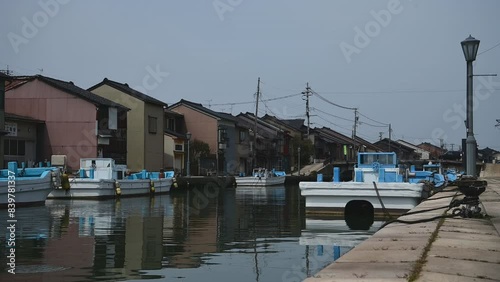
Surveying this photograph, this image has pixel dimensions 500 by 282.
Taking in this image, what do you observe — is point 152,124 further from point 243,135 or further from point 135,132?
point 243,135

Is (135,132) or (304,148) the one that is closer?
(135,132)

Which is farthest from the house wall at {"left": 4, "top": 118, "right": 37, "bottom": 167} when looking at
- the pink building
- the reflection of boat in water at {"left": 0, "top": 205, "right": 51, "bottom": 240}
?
the reflection of boat in water at {"left": 0, "top": 205, "right": 51, "bottom": 240}

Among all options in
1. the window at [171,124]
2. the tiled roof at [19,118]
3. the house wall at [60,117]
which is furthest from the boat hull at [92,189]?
the window at [171,124]

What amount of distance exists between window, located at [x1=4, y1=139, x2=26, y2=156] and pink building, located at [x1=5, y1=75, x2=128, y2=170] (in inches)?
88.1

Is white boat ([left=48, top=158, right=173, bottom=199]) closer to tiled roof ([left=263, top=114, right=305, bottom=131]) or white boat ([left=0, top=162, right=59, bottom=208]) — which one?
white boat ([left=0, top=162, right=59, bottom=208])

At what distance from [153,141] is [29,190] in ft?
82.9

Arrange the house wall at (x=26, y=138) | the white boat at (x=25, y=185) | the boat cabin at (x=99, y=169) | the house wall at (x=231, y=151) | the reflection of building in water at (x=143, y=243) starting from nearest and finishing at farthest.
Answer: the reflection of building in water at (x=143, y=243)
the white boat at (x=25, y=185)
the boat cabin at (x=99, y=169)
the house wall at (x=26, y=138)
the house wall at (x=231, y=151)

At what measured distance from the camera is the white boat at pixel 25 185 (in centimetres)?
2425

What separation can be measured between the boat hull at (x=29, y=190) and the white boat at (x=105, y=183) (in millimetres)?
5007

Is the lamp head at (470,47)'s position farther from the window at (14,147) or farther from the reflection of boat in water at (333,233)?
the window at (14,147)

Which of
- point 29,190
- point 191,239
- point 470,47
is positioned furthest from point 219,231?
point 29,190

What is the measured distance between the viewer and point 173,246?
43.5ft

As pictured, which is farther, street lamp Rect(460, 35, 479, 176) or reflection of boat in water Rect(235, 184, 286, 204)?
reflection of boat in water Rect(235, 184, 286, 204)

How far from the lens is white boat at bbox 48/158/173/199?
107 ft
